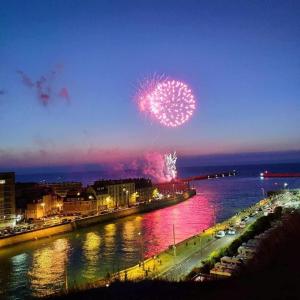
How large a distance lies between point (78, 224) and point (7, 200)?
6.07m

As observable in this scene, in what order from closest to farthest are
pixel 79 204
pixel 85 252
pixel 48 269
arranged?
pixel 48 269
pixel 85 252
pixel 79 204

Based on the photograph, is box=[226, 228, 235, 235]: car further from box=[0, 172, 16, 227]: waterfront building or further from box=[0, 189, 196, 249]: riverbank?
box=[0, 172, 16, 227]: waterfront building

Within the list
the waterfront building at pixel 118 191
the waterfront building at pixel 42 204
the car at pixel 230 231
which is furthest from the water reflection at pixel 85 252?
the waterfront building at pixel 118 191

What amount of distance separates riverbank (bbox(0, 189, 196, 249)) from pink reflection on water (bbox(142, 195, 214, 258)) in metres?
2.63

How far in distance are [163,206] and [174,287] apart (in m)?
41.1

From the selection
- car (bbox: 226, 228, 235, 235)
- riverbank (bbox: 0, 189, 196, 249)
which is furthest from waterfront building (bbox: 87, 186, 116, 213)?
car (bbox: 226, 228, 235, 235)

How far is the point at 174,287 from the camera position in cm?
960

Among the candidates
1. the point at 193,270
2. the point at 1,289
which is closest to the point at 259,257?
the point at 193,270

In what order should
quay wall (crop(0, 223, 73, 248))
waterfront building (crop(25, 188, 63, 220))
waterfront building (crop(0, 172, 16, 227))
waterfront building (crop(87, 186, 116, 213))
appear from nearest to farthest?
quay wall (crop(0, 223, 73, 248)) < waterfront building (crop(0, 172, 16, 227)) < waterfront building (crop(25, 188, 63, 220)) < waterfront building (crop(87, 186, 116, 213))

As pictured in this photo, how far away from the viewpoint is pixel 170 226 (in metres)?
32.3

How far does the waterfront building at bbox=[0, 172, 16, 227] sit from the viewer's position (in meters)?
33.1

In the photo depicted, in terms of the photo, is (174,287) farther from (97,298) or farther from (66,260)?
(66,260)

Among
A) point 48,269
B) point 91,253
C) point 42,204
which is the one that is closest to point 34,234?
point 91,253

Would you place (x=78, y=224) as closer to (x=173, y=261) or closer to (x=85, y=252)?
(x=85, y=252)
